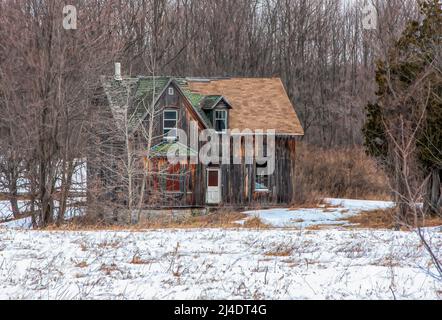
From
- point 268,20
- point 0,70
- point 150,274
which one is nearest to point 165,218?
point 0,70

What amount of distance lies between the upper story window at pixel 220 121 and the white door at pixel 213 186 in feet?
7.43

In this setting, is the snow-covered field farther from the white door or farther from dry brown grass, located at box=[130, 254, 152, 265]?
the white door

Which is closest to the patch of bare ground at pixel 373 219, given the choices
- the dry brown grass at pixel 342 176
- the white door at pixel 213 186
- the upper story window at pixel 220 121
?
the white door at pixel 213 186

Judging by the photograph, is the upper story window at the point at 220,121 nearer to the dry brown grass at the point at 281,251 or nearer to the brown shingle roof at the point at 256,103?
the brown shingle roof at the point at 256,103

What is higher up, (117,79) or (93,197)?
(117,79)

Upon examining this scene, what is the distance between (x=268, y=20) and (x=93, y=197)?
3885 cm

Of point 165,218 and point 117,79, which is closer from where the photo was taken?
point 165,218

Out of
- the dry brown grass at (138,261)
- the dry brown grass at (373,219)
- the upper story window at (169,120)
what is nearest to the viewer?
the dry brown grass at (138,261)

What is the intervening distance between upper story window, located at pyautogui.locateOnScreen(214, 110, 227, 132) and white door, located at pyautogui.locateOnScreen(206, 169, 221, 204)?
7.43 ft

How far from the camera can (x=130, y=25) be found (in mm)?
55562

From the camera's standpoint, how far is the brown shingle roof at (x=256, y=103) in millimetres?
36750

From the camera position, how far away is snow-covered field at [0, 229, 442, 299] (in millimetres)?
8570
